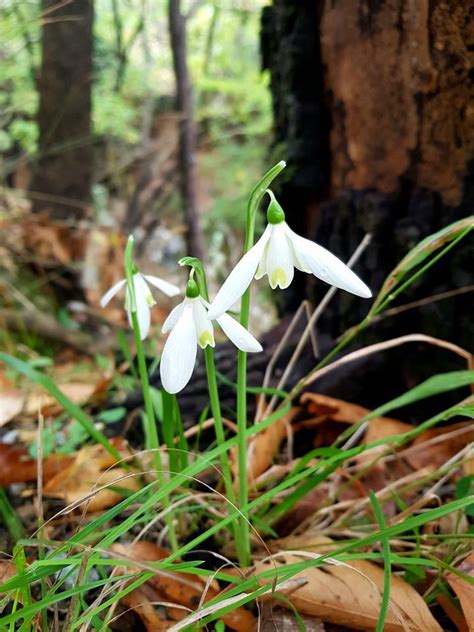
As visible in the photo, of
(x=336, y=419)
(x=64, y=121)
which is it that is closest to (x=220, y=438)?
(x=336, y=419)

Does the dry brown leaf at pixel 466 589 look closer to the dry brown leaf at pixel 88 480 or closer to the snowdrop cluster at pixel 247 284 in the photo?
the snowdrop cluster at pixel 247 284

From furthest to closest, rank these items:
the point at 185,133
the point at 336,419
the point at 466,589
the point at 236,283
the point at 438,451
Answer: the point at 185,133 → the point at 336,419 → the point at 438,451 → the point at 466,589 → the point at 236,283

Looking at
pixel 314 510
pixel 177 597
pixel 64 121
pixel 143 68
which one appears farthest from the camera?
pixel 143 68

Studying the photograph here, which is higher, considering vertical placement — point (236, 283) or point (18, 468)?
point (236, 283)

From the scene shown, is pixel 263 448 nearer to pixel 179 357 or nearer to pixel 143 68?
pixel 179 357

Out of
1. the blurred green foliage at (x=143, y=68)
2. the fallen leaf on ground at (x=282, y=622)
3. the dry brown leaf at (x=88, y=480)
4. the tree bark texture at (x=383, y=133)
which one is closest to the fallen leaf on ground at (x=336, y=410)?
the tree bark texture at (x=383, y=133)

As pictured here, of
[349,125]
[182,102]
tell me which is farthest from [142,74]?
[349,125]

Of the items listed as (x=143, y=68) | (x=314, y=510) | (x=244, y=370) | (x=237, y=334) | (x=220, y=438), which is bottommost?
(x=314, y=510)

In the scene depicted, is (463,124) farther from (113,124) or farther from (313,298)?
(113,124)
